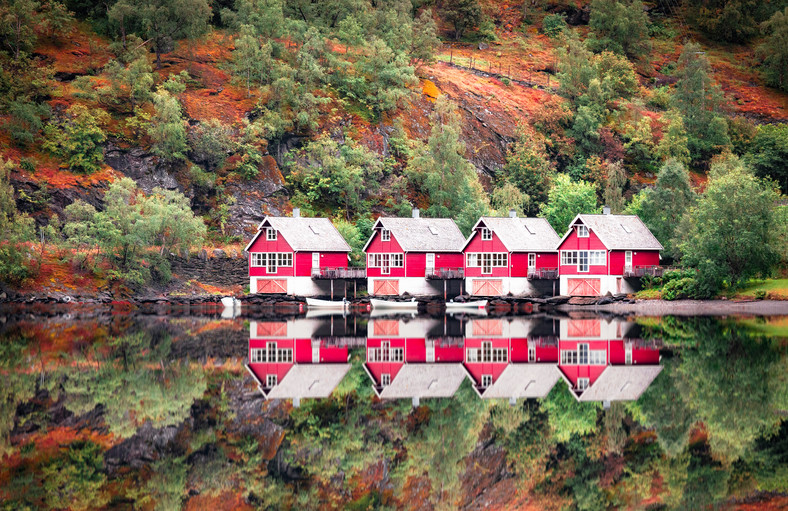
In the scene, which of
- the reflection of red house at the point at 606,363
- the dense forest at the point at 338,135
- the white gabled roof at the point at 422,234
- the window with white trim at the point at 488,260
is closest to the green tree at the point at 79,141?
the dense forest at the point at 338,135

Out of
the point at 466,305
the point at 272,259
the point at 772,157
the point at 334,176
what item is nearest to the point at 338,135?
→ the point at 334,176

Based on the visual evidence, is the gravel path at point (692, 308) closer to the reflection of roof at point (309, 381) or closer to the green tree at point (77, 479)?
the reflection of roof at point (309, 381)

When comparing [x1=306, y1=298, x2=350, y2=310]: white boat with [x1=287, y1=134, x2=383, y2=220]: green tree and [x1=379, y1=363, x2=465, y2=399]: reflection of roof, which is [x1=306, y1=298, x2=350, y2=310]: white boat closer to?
[x1=287, y1=134, x2=383, y2=220]: green tree

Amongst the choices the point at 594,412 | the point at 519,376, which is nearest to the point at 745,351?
the point at 519,376

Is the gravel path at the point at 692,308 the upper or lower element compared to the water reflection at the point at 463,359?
lower

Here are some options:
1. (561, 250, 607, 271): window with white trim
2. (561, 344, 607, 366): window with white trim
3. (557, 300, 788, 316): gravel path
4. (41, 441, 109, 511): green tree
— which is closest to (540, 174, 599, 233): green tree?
(561, 250, 607, 271): window with white trim

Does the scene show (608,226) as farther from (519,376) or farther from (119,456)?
(119,456)
